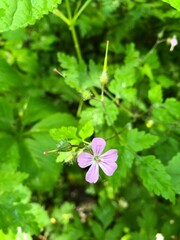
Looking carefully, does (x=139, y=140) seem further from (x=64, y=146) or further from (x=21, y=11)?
(x=21, y=11)

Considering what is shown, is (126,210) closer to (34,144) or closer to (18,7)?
(34,144)

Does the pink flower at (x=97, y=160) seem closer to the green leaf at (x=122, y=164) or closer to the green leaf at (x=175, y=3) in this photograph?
the green leaf at (x=122, y=164)

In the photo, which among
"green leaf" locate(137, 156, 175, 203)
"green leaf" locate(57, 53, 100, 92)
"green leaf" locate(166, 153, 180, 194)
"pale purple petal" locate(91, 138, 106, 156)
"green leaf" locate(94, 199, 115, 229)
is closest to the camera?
"pale purple petal" locate(91, 138, 106, 156)

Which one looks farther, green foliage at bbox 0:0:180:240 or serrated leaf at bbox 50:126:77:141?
green foliage at bbox 0:0:180:240

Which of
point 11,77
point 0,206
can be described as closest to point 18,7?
point 11,77

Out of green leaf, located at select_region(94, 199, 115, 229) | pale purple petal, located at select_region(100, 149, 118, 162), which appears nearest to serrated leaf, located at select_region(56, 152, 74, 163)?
pale purple petal, located at select_region(100, 149, 118, 162)

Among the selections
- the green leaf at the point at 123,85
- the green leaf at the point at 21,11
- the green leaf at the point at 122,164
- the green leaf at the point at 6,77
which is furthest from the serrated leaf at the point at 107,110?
the green leaf at the point at 21,11

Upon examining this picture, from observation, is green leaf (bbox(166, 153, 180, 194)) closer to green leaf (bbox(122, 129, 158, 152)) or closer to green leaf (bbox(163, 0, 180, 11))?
green leaf (bbox(122, 129, 158, 152))
